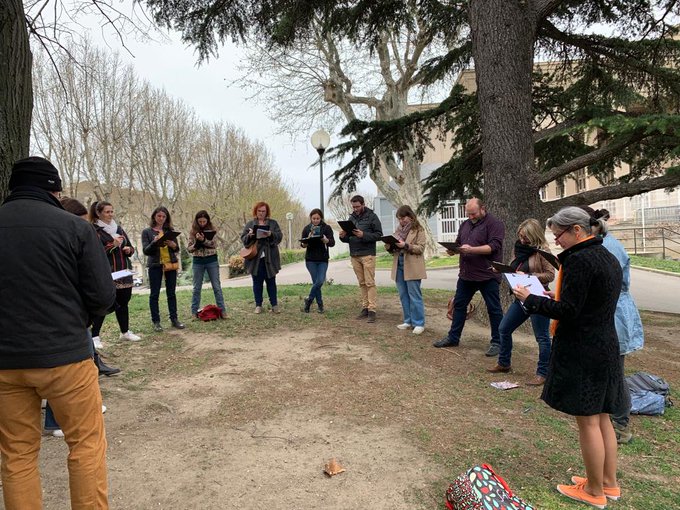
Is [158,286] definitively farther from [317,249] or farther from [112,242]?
[317,249]

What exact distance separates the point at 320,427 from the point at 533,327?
2565mm

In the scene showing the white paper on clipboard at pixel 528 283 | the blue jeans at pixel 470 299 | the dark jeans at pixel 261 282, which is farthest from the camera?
the dark jeans at pixel 261 282

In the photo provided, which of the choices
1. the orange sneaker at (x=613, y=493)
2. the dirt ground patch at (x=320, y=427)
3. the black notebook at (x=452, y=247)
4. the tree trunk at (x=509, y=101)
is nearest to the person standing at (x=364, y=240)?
the dirt ground patch at (x=320, y=427)

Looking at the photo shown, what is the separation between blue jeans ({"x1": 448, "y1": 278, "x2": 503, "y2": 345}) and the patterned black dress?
2.95 m

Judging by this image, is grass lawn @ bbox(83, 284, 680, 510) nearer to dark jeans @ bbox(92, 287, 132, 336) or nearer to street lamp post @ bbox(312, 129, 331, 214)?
dark jeans @ bbox(92, 287, 132, 336)

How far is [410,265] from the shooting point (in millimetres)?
6332

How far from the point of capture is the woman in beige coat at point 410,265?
630 centimetres

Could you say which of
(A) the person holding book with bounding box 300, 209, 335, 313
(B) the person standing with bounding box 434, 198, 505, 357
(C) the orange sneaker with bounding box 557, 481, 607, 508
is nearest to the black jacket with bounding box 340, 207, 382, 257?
(A) the person holding book with bounding box 300, 209, 335, 313

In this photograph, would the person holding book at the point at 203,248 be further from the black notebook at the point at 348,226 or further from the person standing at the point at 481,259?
the person standing at the point at 481,259

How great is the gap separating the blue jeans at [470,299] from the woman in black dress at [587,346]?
2908 mm

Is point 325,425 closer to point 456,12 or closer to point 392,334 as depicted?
point 392,334

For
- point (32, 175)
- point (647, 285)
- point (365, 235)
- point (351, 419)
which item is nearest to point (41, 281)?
point (32, 175)

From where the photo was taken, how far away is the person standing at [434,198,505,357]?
216 inches

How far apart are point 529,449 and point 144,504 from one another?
2.58 meters
